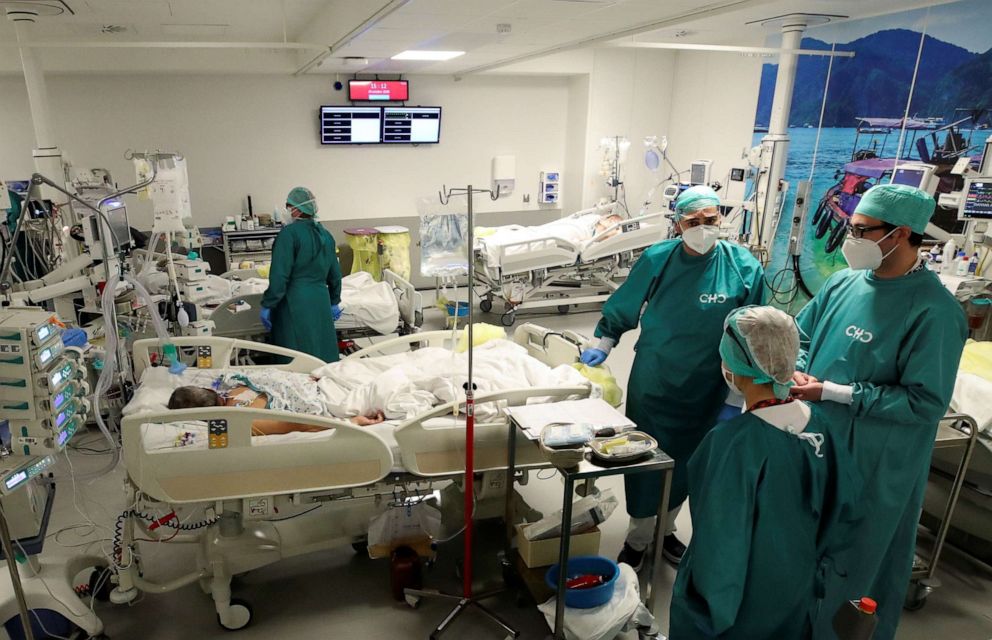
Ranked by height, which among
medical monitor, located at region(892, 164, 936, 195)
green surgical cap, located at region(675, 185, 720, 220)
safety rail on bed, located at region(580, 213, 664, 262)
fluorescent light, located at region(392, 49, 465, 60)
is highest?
fluorescent light, located at region(392, 49, 465, 60)

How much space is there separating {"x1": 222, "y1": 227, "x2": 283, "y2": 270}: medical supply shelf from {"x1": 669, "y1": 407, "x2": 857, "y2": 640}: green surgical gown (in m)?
6.82

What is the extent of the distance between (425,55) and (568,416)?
502 cm

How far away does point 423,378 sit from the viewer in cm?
322

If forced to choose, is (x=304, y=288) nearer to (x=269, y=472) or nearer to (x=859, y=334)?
(x=269, y=472)

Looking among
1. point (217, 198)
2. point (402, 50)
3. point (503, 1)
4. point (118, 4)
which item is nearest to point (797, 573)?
point (503, 1)

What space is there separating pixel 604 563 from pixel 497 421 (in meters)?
0.77

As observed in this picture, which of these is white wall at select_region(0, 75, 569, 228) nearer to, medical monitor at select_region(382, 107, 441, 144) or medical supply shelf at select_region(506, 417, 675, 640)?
medical monitor at select_region(382, 107, 441, 144)

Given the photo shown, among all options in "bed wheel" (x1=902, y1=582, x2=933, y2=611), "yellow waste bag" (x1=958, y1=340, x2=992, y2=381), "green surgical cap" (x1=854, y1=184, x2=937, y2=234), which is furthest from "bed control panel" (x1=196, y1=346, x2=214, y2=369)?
"yellow waste bag" (x1=958, y1=340, x2=992, y2=381)

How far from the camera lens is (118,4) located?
4.94 m

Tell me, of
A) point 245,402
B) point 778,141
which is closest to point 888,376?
point 245,402

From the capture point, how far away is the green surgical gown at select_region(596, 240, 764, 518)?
301 cm

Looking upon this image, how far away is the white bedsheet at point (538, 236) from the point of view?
6.84 meters

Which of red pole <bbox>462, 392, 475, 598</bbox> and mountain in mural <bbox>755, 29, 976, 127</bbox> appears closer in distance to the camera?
red pole <bbox>462, 392, 475, 598</bbox>

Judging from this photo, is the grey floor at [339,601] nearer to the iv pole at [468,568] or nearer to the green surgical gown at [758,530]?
the iv pole at [468,568]
